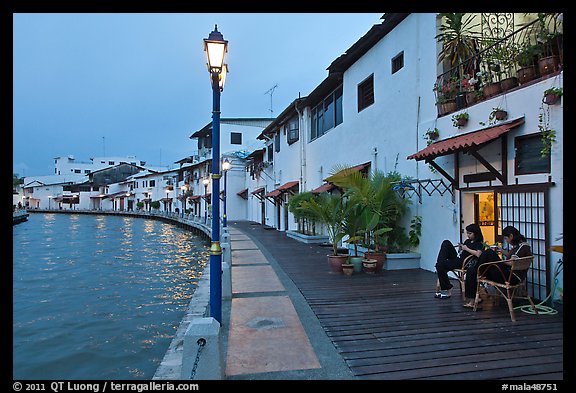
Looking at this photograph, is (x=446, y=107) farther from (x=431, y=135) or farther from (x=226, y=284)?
(x=226, y=284)

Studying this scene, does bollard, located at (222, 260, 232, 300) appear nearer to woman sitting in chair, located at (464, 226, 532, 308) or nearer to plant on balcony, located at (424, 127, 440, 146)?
woman sitting in chair, located at (464, 226, 532, 308)

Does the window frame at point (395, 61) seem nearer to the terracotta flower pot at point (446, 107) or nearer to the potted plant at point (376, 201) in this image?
the terracotta flower pot at point (446, 107)

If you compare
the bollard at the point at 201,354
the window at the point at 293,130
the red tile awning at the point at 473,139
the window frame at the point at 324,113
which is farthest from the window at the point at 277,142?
the bollard at the point at 201,354

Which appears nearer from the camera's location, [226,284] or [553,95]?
[553,95]

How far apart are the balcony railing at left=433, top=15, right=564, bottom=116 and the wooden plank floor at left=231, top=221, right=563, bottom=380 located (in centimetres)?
387

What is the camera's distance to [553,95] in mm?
5430

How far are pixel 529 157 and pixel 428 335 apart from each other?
3640mm

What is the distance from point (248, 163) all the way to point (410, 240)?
26892 mm

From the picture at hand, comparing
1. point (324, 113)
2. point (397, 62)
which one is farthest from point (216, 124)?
point (324, 113)

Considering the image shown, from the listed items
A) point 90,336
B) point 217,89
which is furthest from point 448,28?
point 90,336

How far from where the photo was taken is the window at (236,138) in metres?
40.6

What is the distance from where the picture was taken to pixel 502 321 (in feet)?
16.5

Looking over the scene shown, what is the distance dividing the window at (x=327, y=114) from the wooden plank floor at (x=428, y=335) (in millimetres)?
9716

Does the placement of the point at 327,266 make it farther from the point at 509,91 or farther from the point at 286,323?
the point at 509,91
